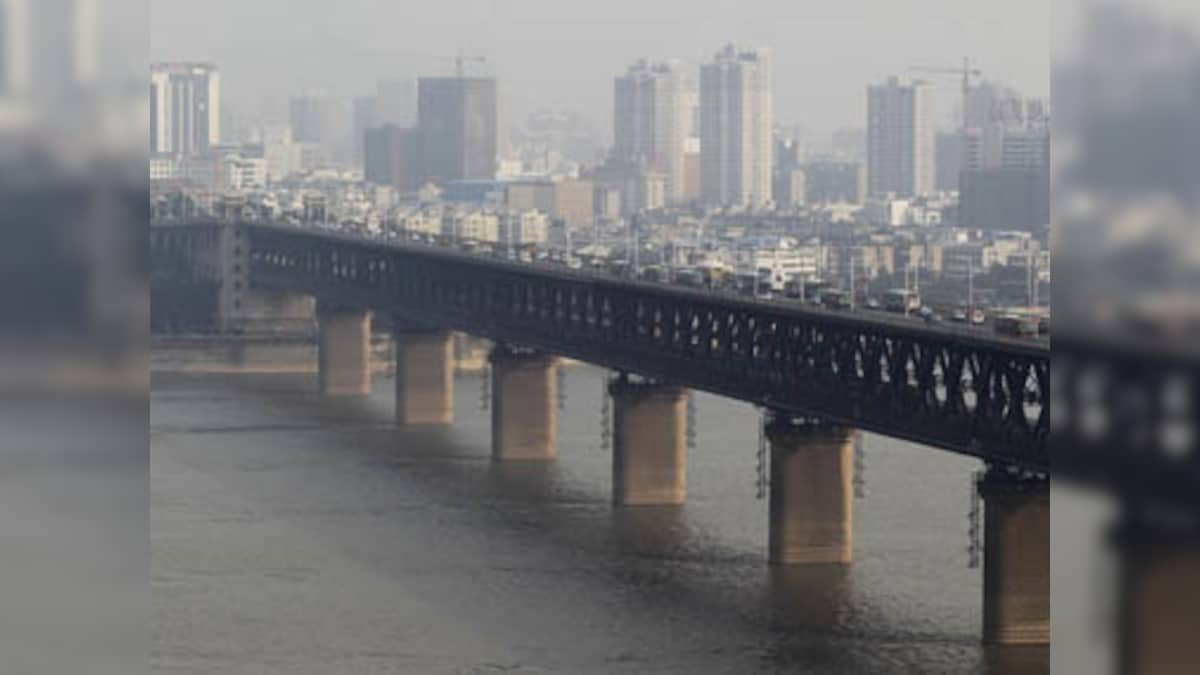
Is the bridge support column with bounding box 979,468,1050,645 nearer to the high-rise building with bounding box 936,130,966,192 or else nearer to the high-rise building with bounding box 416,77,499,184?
the high-rise building with bounding box 936,130,966,192

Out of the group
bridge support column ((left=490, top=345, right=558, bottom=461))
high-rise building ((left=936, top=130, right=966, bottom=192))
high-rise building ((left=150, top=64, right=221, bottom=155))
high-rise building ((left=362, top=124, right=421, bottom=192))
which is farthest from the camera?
high-rise building ((left=362, top=124, right=421, bottom=192))

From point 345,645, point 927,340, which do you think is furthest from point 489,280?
point 345,645

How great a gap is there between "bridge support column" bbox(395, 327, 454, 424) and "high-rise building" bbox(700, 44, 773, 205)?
4881 cm

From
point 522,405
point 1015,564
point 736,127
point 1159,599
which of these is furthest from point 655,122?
point 1159,599

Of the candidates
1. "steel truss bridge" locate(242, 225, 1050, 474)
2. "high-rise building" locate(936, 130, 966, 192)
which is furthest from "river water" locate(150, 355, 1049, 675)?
"high-rise building" locate(936, 130, 966, 192)

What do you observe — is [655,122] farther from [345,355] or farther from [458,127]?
[345,355]

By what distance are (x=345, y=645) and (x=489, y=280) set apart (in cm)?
1615

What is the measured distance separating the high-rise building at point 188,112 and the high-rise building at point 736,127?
615 inches

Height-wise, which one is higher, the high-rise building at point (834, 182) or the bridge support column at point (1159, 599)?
the high-rise building at point (834, 182)

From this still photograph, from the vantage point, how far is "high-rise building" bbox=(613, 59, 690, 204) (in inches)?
3428

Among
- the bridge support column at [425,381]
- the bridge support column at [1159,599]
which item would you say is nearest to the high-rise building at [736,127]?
the bridge support column at [425,381]

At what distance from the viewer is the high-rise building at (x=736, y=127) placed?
277ft

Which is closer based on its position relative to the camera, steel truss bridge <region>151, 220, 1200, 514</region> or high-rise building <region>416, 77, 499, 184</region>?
steel truss bridge <region>151, 220, 1200, 514</region>

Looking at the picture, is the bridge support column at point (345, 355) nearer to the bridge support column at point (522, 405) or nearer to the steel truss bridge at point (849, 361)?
the steel truss bridge at point (849, 361)
